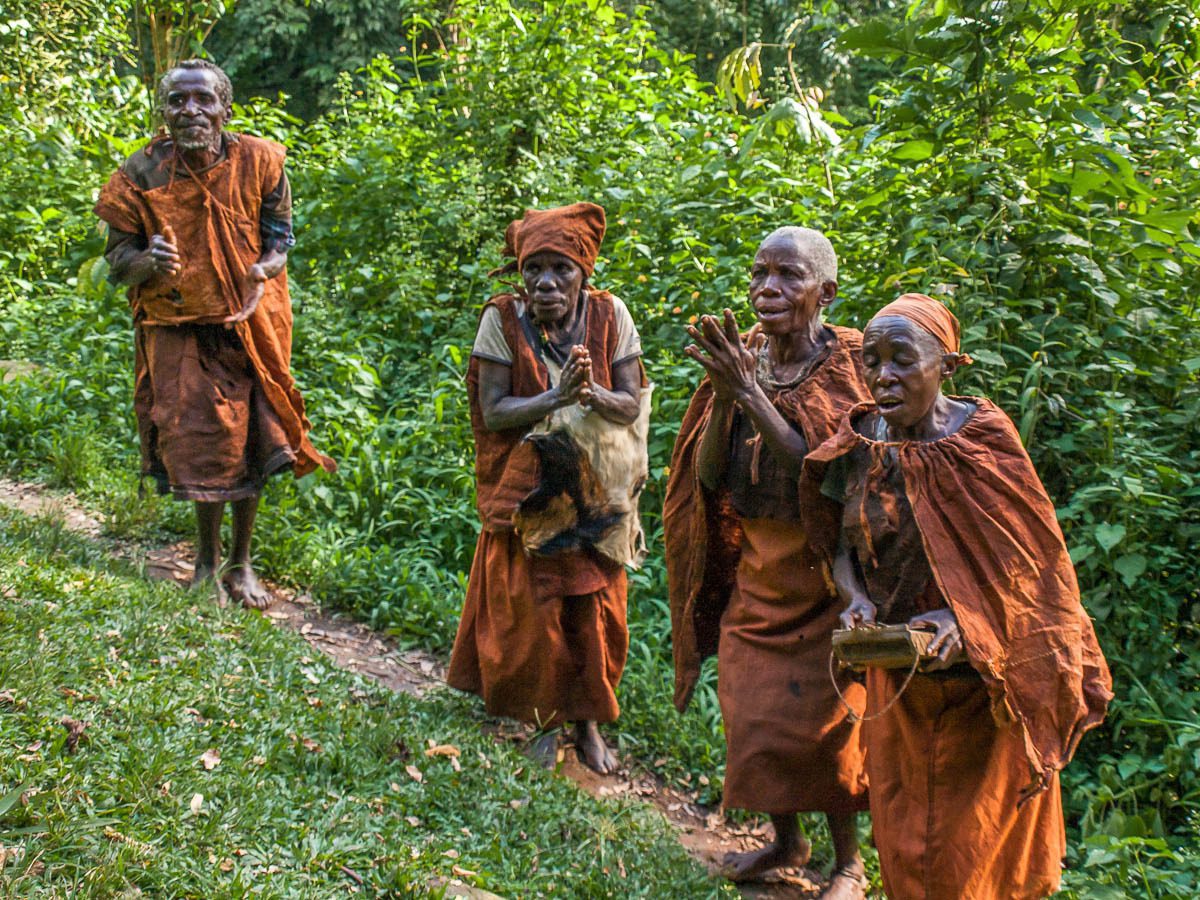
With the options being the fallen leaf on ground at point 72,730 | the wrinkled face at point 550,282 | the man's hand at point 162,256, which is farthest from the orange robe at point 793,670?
the man's hand at point 162,256

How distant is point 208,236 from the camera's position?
5.65 m

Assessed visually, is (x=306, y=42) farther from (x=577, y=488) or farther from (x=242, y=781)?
(x=242, y=781)

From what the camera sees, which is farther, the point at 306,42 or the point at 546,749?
the point at 306,42

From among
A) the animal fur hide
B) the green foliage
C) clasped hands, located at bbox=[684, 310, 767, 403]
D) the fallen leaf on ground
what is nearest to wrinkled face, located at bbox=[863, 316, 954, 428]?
clasped hands, located at bbox=[684, 310, 767, 403]

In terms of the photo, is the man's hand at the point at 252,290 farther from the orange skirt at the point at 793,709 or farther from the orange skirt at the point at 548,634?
the orange skirt at the point at 793,709

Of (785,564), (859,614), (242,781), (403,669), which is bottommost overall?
(403,669)

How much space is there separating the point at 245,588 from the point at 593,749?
2.08 metres

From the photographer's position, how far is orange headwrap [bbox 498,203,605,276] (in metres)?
4.66

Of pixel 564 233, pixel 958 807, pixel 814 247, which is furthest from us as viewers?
pixel 564 233

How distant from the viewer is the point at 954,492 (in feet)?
10.6

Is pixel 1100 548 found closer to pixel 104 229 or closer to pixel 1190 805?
pixel 1190 805

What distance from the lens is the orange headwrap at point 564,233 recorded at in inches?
183

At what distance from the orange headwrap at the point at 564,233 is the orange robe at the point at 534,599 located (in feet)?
0.66

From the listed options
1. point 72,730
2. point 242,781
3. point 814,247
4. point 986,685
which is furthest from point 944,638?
point 72,730
